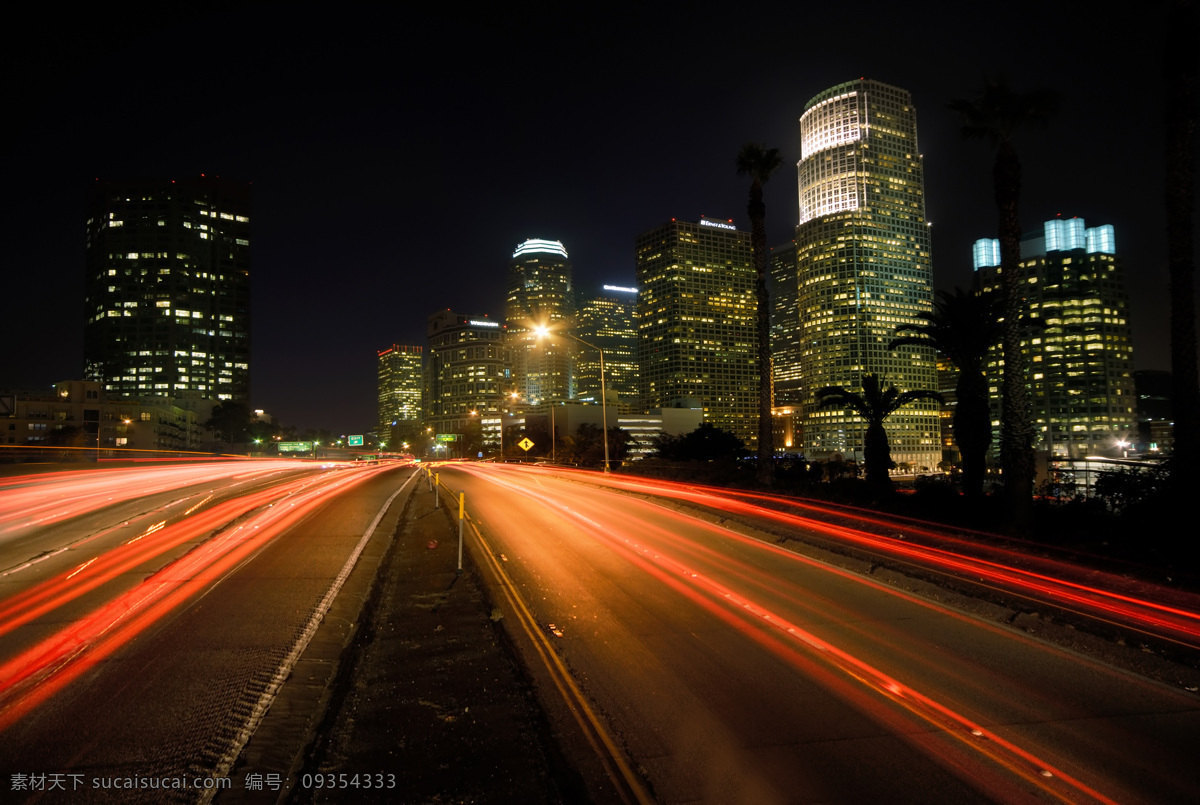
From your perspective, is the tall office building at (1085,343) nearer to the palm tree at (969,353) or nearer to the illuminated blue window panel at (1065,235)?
the illuminated blue window panel at (1065,235)

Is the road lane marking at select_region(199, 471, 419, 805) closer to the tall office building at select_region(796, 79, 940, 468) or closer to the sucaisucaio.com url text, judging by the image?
the sucaisucaio.com url text

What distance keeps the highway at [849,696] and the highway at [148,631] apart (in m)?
3.61

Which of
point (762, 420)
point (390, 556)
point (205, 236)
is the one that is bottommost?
point (390, 556)

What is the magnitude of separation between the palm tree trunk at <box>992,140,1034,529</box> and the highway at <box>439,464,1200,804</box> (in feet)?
18.2

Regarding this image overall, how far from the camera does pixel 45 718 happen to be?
6293 mm

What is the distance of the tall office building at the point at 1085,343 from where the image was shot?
477ft

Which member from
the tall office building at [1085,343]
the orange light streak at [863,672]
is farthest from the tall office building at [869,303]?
the orange light streak at [863,672]

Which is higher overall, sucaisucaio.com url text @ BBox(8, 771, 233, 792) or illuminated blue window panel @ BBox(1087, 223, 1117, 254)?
illuminated blue window panel @ BBox(1087, 223, 1117, 254)

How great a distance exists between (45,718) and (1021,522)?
57.5ft

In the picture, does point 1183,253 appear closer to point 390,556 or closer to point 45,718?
point 390,556

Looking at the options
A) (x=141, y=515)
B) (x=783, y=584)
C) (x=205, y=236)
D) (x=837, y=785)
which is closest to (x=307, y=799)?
(x=837, y=785)

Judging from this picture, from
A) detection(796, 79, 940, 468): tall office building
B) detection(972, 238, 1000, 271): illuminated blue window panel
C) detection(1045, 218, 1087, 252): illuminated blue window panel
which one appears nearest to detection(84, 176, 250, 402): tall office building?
detection(796, 79, 940, 468): tall office building

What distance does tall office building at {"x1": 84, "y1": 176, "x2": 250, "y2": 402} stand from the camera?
185m

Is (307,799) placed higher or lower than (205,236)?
lower
